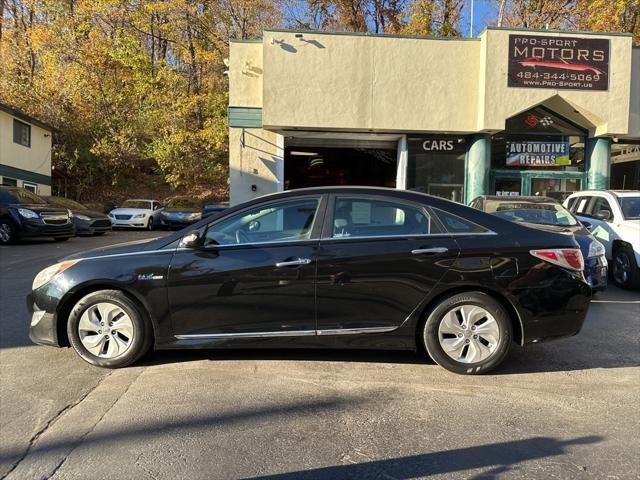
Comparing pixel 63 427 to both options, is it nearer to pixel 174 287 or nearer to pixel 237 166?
pixel 174 287

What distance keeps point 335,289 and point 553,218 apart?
18.5ft

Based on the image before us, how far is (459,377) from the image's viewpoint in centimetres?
448

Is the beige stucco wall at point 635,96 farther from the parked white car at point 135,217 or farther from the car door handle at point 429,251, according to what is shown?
the parked white car at point 135,217

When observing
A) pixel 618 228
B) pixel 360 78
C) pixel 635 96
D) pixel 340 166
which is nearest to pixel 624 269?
pixel 618 228

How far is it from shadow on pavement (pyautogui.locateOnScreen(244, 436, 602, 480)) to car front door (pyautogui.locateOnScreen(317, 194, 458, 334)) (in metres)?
1.43

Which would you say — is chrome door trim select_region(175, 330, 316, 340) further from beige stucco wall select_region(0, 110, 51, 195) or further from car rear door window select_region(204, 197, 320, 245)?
beige stucco wall select_region(0, 110, 51, 195)

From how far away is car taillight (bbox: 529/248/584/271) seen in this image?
4488 millimetres

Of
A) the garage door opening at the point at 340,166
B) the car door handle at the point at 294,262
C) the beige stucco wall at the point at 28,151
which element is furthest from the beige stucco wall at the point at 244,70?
the car door handle at the point at 294,262

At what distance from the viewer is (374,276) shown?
14.5 ft

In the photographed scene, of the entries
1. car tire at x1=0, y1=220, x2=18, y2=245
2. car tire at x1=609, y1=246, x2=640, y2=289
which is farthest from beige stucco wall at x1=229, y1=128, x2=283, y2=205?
car tire at x1=609, y1=246, x2=640, y2=289

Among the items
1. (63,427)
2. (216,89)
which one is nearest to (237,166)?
(63,427)

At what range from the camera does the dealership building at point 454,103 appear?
1555cm

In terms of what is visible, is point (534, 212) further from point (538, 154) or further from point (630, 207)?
point (538, 154)

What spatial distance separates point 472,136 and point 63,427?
15482 mm
